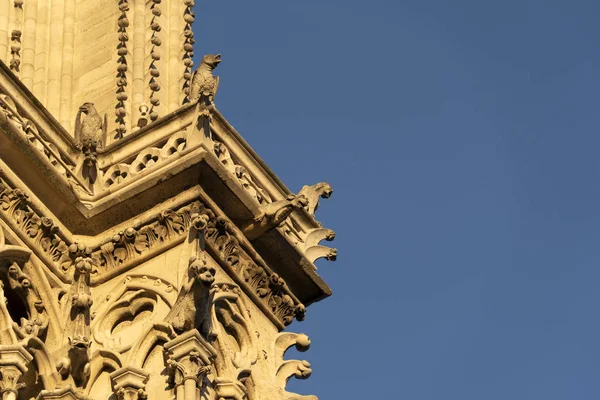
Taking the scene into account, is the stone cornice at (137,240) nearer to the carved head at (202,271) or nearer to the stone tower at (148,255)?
the stone tower at (148,255)

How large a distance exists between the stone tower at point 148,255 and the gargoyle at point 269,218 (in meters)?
0.01

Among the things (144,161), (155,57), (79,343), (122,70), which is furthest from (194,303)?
(155,57)

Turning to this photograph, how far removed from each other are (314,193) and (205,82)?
1708 millimetres

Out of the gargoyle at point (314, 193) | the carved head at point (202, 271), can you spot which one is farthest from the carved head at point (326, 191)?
the carved head at point (202, 271)

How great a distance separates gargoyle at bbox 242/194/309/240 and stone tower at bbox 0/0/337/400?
0.01 meters

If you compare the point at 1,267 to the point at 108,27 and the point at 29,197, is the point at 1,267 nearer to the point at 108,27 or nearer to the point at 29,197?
the point at 29,197

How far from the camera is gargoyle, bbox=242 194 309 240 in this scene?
27203 mm

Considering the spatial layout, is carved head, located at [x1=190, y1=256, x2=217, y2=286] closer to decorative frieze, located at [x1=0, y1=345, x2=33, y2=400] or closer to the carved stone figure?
the carved stone figure

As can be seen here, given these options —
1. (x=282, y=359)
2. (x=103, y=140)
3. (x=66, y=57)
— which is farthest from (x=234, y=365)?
(x=66, y=57)

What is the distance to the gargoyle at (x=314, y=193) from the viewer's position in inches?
1116

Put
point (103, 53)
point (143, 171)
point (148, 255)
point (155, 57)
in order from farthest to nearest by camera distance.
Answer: point (103, 53)
point (155, 57)
point (143, 171)
point (148, 255)

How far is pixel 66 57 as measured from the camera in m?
29.8

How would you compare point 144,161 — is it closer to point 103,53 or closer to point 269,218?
point 269,218

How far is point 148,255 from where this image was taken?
2689 centimetres
